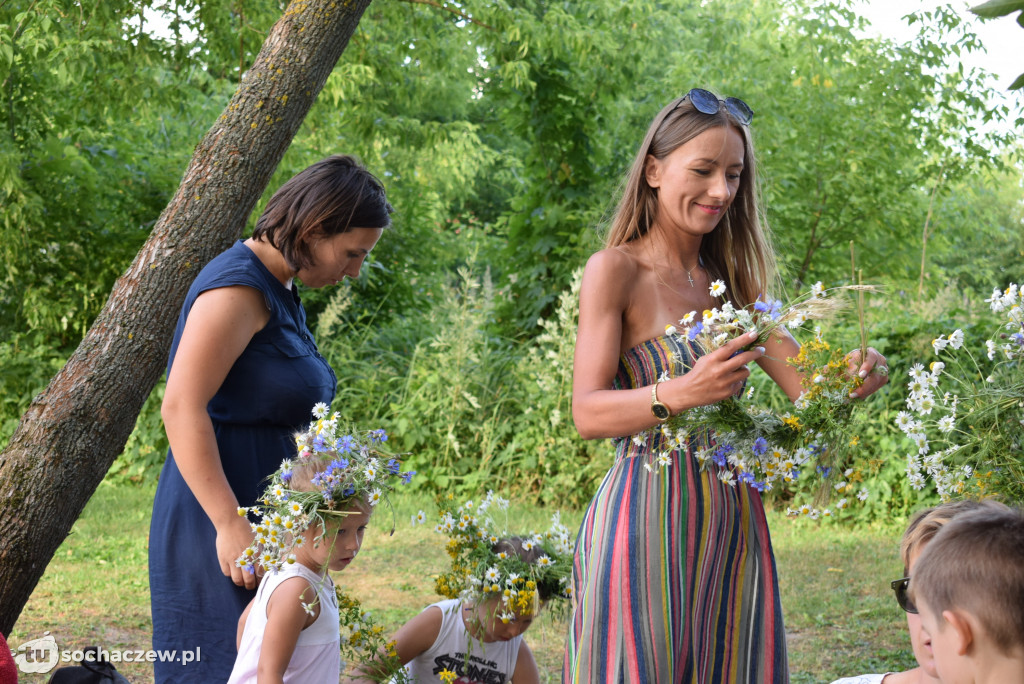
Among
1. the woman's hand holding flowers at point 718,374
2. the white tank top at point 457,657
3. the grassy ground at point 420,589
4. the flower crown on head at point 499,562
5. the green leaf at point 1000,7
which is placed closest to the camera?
the woman's hand holding flowers at point 718,374

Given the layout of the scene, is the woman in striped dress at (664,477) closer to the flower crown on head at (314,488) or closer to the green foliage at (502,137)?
the flower crown on head at (314,488)

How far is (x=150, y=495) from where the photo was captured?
717cm

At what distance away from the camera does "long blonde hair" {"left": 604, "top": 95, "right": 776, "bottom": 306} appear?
74.3 inches

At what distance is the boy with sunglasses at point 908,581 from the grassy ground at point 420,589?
6.32 ft

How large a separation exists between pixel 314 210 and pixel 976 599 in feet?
4.82

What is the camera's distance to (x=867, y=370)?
175 cm

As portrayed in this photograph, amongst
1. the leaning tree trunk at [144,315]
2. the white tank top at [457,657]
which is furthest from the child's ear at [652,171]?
the leaning tree trunk at [144,315]

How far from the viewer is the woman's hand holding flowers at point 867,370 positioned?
1726mm

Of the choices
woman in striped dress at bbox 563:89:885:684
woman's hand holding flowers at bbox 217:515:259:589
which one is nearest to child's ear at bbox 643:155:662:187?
woman in striped dress at bbox 563:89:885:684

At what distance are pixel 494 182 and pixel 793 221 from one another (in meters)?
10.4

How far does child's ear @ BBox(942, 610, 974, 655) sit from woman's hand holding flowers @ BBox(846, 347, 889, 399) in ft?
1.70

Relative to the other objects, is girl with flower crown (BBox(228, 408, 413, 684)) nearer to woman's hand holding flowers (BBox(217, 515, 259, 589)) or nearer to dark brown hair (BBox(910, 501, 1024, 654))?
woman's hand holding flowers (BBox(217, 515, 259, 589))

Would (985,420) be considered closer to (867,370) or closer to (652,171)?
(867,370)

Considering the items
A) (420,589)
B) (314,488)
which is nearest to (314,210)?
(314,488)
